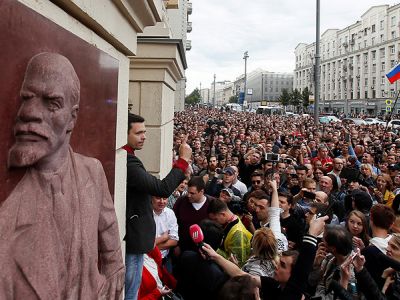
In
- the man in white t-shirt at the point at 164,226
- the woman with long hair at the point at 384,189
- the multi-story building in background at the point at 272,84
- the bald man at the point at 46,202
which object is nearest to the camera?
the bald man at the point at 46,202

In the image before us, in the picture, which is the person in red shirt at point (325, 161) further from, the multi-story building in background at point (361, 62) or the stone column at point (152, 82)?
the multi-story building in background at point (361, 62)

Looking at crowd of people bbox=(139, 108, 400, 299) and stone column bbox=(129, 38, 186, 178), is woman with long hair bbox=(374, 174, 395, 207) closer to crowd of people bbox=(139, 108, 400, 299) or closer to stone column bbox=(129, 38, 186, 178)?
crowd of people bbox=(139, 108, 400, 299)

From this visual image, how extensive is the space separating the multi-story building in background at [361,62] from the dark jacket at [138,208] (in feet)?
176

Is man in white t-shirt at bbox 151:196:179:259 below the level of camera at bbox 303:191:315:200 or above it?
below

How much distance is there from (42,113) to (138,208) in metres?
1.78

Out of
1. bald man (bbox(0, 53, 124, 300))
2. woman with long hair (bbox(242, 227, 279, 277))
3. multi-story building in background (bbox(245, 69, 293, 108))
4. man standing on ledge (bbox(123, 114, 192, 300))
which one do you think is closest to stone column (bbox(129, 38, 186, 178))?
man standing on ledge (bbox(123, 114, 192, 300))

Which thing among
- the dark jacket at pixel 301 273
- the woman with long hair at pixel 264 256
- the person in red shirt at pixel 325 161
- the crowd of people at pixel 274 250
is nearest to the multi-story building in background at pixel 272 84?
the person in red shirt at pixel 325 161

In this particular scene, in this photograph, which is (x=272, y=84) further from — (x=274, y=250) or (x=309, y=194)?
(x=274, y=250)

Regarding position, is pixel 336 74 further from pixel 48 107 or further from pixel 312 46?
pixel 48 107

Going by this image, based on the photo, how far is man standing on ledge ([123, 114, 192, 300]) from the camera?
2758 millimetres

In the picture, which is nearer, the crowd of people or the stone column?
the crowd of people

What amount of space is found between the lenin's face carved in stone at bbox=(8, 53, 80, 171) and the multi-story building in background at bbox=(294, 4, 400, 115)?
55.2m

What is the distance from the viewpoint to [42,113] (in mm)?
1240

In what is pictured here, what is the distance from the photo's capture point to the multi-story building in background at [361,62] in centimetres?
6450
